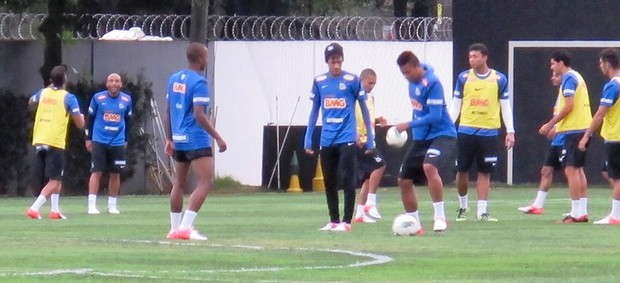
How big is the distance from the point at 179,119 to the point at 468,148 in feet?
14.7

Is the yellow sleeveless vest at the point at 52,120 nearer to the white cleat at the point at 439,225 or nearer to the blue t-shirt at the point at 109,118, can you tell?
the blue t-shirt at the point at 109,118

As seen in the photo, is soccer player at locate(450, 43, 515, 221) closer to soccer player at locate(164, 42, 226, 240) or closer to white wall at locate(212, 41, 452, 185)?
soccer player at locate(164, 42, 226, 240)

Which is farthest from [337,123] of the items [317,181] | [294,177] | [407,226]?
[294,177]

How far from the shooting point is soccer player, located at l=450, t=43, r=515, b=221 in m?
18.0

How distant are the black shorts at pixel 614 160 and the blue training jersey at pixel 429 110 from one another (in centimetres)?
241

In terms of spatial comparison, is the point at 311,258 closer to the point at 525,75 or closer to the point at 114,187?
the point at 114,187

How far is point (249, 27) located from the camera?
3384cm

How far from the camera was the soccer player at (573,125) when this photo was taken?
17969mm

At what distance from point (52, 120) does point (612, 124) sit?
7.35 m

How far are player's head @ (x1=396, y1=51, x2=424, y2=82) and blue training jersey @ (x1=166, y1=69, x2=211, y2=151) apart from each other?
210 centimetres

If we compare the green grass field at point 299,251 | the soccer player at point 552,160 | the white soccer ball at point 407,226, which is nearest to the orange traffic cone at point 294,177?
the green grass field at point 299,251

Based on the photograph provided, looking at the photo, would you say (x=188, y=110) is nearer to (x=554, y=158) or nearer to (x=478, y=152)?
(x=478, y=152)

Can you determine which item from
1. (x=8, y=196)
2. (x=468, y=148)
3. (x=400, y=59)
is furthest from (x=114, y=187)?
(x=8, y=196)

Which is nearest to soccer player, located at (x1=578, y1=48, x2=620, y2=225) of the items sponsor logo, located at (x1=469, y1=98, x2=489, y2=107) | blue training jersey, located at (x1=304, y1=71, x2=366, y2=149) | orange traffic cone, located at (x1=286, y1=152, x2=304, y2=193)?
sponsor logo, located at (x1=469, y1=98, x2=489, y2=107)
